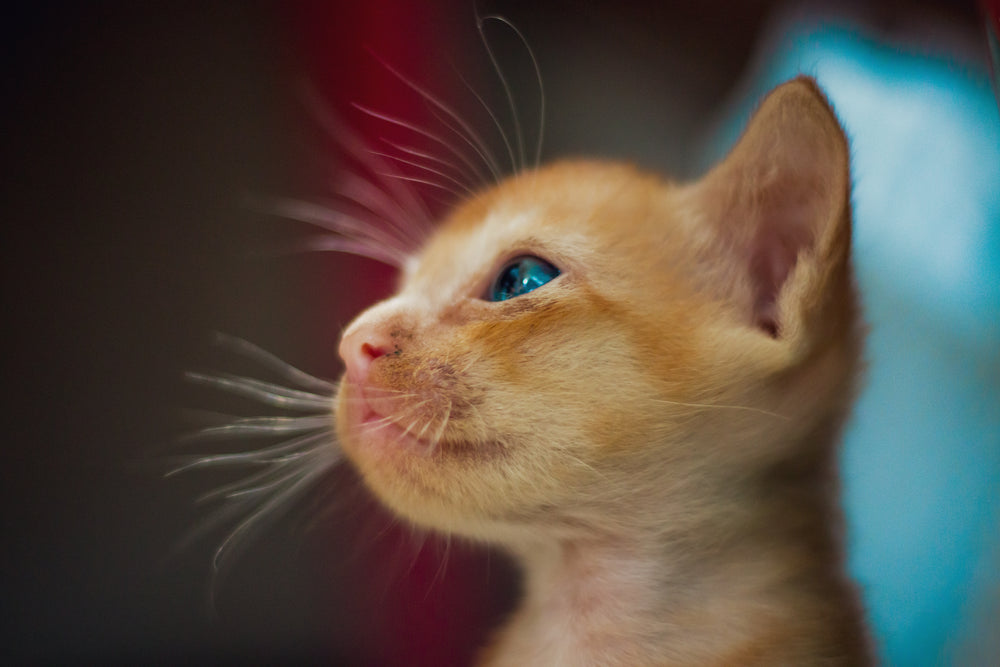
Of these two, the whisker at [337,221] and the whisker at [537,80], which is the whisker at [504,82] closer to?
the whisker at [537,80]

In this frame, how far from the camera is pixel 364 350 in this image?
1.76 feet

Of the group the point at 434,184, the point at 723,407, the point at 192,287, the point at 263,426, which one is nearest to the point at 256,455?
the point at 263,426

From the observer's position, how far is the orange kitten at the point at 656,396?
1.64ft

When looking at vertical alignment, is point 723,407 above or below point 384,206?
below

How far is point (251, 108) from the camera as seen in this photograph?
2.27 feet

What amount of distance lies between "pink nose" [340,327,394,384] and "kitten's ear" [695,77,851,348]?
0.25 metres

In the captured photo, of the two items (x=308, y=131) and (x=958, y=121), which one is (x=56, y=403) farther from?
(x=958, y=121)

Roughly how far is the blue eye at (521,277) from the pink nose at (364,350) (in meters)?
0.09

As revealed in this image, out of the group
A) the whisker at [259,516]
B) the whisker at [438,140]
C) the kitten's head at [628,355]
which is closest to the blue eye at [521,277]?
the kitten's head at [628,355]

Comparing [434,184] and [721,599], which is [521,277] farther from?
[721,599]

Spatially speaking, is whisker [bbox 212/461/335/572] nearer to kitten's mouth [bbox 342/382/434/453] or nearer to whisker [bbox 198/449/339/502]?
whisker [bbox 198/449/339/502]

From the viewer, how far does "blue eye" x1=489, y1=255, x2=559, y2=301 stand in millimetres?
553

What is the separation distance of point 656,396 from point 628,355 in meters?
0.03

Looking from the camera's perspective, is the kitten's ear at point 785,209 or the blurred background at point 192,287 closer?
the kitten's ear at point 785,209
